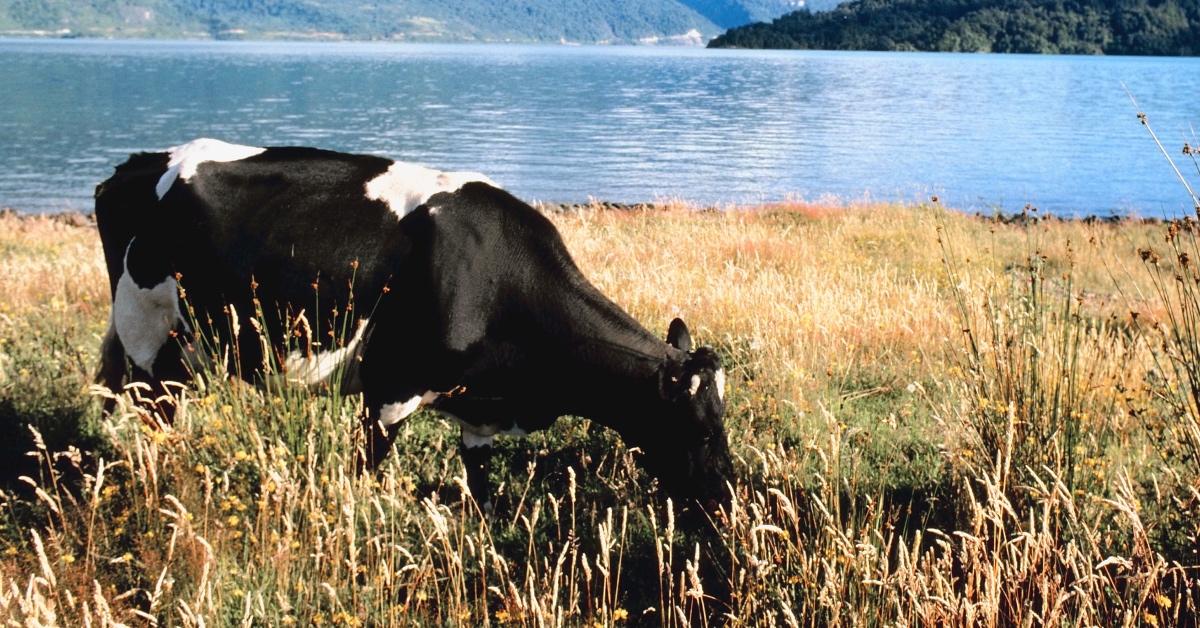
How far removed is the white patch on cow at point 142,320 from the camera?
7125 millimetres

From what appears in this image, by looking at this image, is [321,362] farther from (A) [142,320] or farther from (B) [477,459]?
(A) [142,320]

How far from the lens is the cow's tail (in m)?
7.23

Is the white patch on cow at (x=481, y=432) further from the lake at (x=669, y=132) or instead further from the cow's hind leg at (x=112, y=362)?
the lake at (x=669, y=132)

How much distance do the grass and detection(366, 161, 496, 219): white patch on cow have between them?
136cm

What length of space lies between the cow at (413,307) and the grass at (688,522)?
1.23ft

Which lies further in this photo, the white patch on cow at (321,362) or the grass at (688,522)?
the white patch on cow at (321,362)

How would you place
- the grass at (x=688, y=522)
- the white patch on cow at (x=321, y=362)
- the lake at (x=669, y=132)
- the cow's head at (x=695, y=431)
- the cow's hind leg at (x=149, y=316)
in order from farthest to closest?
the lake at (x=669, y=132)
the cow's hind leg at (x=149, y=316)
the white patch on cow at (x=321, y=362)
the cow's head at (x=695, y=431)
the grass at (x=688, y=522)

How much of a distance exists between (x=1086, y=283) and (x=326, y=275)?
14.6 m

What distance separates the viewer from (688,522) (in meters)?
6.12

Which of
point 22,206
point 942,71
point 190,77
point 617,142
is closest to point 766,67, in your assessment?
Result: point 942,71

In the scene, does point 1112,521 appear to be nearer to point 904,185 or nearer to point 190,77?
point 904,185

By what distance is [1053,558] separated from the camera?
5262mm

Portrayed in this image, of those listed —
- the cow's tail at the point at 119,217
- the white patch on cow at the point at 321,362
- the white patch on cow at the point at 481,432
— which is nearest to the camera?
the white patch on cow at the point at 321,362

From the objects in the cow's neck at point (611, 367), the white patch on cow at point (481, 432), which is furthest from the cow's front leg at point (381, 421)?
the cow's neck at point (611, 367)
